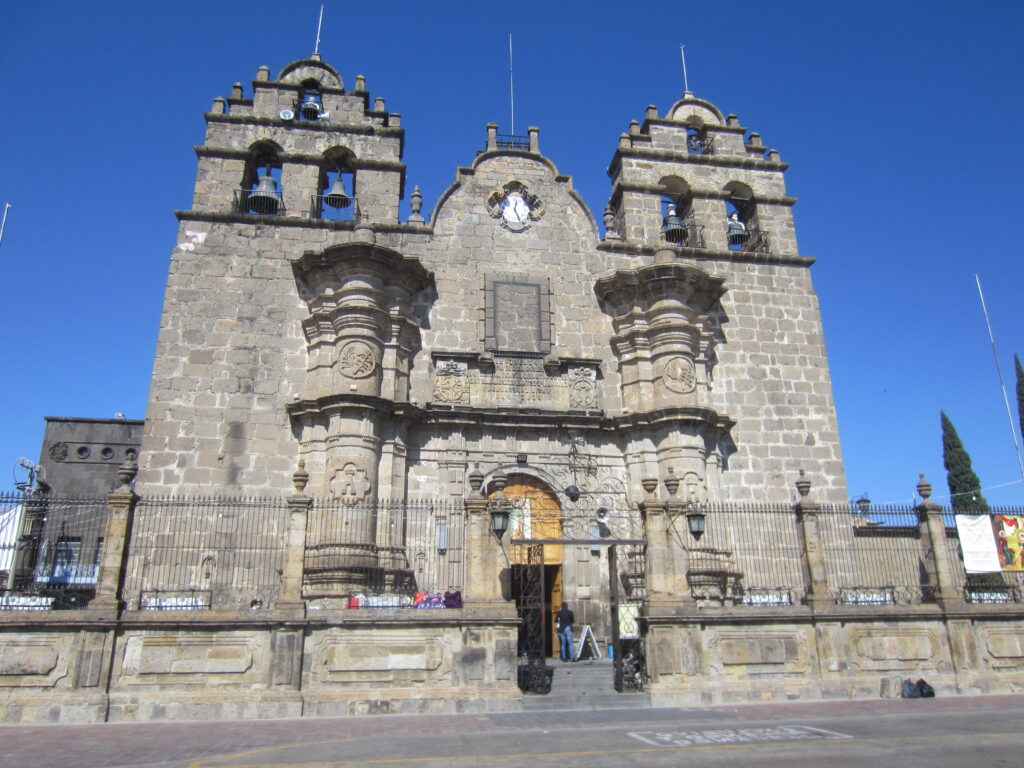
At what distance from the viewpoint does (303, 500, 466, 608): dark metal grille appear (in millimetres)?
14211

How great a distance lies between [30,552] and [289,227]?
9.04 metres

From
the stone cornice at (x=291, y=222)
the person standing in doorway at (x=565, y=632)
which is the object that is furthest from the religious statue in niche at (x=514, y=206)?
the person standing in doorway at (x=565, y=632)

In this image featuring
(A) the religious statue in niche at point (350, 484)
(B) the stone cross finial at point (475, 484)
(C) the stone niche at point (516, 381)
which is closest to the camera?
(B) the stone cross finial at point (475, 484)

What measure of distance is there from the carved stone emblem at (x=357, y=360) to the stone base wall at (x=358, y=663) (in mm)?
6083

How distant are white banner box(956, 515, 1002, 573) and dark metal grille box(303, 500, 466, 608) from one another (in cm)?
952

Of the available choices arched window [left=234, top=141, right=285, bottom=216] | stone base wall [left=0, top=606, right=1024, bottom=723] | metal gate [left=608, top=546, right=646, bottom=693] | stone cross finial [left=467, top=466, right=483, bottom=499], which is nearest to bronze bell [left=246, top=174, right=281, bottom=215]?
arched window [left=234, top=141, right=285, bottom=216]

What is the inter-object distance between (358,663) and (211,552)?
17.7ft

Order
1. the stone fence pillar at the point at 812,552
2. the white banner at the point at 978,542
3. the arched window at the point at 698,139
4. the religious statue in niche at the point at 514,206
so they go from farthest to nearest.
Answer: the arched window at the point at 698,139
the religious statue in niche at the point at 514,206
the white banner at the point at 978,542
the stone fence pillar at the point at 812,552

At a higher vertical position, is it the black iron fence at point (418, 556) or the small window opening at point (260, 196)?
the small window opening at point (260, 196)

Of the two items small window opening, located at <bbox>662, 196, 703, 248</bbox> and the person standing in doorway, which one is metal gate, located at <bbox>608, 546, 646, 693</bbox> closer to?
the person standing in doorway

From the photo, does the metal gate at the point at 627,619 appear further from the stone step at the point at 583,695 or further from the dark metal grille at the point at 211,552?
the dark metal grille at the point at 211,552

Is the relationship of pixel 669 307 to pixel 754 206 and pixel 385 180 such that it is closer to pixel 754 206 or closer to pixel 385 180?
pixel 754 206

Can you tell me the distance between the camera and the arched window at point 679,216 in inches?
797

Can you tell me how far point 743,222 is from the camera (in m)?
21.8
